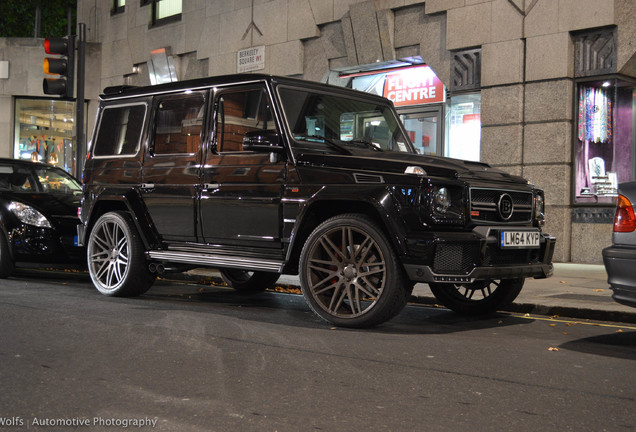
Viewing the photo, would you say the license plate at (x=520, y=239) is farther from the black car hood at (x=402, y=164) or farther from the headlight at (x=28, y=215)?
the headlight at (x=28, y=215)

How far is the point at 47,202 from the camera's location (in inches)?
A: 410

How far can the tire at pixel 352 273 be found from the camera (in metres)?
6.36

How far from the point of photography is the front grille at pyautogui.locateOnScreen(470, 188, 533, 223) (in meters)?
6.48

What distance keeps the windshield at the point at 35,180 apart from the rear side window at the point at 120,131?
2357 millimetres

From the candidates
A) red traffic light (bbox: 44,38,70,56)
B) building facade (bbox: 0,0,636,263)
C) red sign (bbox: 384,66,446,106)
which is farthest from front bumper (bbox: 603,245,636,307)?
red sign (bbox: 384,66,446,106)

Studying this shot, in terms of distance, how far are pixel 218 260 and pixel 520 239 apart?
2.66 m

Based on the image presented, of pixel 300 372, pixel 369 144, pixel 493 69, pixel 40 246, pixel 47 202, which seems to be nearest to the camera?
pixel 300 372

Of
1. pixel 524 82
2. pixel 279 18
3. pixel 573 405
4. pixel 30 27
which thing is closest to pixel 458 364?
pixel 573 405

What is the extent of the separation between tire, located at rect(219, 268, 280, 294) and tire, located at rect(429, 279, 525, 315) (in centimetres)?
218

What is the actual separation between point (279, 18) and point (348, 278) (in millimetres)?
11690

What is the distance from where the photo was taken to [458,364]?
527 cm

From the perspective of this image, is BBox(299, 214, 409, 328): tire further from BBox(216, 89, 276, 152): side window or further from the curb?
the curb

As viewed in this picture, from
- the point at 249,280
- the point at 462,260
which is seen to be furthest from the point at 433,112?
the point at 462,260

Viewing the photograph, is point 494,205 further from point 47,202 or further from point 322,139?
point 47,202
